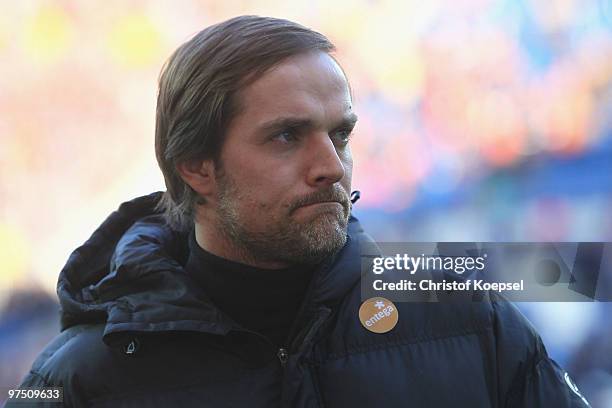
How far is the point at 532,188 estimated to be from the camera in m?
2.18

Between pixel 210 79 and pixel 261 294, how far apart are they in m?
0.41

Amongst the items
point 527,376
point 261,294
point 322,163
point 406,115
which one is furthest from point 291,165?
point 406,115

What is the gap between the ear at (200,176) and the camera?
119cm

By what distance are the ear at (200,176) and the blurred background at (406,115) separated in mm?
872

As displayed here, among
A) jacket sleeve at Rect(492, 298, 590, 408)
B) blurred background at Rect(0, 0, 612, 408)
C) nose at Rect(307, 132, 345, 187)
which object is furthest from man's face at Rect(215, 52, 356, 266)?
blurred background at Rect(0, 0, 612, 408)

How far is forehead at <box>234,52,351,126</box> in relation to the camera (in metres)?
1.06

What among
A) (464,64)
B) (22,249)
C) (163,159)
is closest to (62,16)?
(22,249)

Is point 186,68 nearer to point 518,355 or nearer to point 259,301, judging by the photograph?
point 259,301

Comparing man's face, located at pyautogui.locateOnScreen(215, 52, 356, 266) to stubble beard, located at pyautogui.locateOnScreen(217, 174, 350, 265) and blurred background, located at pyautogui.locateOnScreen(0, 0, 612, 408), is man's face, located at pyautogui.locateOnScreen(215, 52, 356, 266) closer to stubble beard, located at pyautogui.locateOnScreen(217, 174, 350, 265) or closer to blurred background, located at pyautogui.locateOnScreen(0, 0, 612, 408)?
stubble beard, located at pyautogui.locateOnScreen(217, 174, 350, 265)

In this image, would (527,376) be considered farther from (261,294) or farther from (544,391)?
(261,294)

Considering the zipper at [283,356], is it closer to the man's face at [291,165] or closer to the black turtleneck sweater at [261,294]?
the black turtleneck sweater at [261,294]

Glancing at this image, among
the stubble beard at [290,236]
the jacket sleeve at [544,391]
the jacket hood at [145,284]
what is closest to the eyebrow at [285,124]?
the stubble beard at [290,236]

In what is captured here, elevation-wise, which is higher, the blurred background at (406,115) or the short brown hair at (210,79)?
the short brown hair at (210,79)

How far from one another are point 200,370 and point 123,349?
14 centimetres
